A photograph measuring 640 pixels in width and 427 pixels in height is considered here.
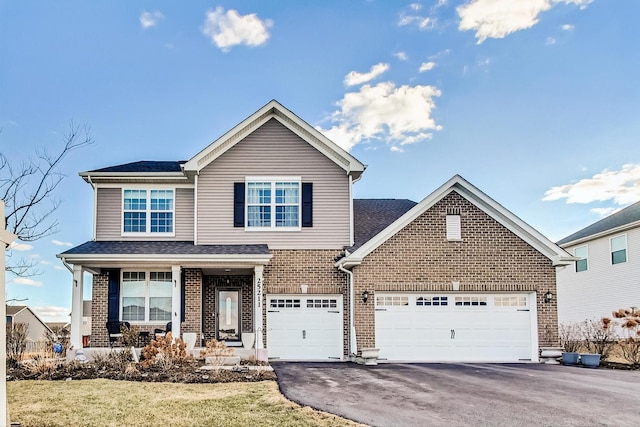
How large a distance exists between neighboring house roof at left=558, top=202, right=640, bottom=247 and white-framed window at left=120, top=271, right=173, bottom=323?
1879cm

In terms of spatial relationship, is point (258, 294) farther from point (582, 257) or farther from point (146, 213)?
point (582, 257)

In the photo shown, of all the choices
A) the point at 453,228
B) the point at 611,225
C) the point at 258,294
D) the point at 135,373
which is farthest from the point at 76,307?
the point at 611,225

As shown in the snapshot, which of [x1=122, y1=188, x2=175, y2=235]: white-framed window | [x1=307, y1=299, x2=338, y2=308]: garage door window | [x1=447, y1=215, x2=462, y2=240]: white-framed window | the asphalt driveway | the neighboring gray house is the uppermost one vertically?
[x1=122, y1=188, x2=175, y2=235]: white-framed window

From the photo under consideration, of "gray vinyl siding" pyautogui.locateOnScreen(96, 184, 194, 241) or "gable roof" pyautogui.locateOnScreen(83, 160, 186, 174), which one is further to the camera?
"gable roof" pyautogui.locateOnScreen(83, 160, 186, 174)

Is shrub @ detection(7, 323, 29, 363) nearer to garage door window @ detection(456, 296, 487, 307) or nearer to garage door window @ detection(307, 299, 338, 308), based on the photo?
garage door window @ detection(307, 299, 338, 308)

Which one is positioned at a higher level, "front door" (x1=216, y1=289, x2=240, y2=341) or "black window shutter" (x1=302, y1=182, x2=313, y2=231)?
"black window shutter" (x1=302, y1=182, x2=313, y2=231)

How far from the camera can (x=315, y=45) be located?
1848cm

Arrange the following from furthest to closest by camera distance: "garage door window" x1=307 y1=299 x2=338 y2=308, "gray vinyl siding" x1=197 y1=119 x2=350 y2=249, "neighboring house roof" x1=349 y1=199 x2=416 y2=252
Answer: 1. "neighboring house roof" x1=349 y1=199 x2=416 y2=252
2. "gray vinyl siding" x1=197 y1=119 x2=350 y2=249
3. "garage door window" x1=307 y1=299 x2=338 y2=308

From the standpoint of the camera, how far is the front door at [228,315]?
20.3m

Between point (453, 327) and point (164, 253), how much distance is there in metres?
9.03

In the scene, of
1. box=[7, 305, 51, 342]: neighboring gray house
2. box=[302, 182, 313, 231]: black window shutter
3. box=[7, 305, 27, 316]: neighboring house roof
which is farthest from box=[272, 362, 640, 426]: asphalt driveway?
box=[7, 305, 51, 342]: neighboring gray house

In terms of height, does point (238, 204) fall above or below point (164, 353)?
above

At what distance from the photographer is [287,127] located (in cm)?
2009

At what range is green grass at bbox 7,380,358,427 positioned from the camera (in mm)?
9281
